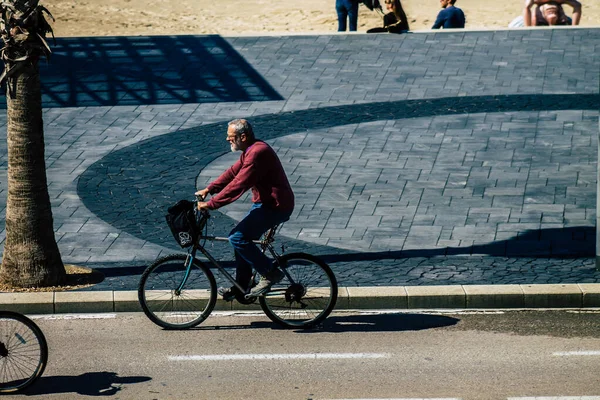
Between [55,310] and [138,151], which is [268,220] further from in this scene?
[138,151]

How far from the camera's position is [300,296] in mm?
9711

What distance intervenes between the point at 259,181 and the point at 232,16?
2596 centimetres

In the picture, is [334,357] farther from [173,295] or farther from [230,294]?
[173,295]

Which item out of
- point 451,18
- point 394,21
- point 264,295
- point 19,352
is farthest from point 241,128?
point 451,18

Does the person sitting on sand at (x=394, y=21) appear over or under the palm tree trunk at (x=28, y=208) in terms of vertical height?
under

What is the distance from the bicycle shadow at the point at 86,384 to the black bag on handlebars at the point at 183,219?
4.76 ft

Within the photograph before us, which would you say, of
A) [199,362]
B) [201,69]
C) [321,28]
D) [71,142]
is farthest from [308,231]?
[321,28]

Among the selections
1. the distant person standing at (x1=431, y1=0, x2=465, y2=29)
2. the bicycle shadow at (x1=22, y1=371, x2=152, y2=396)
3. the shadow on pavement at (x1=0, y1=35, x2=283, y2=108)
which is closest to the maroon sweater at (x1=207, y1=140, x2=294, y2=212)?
the bicycle shadow at (x1=22, y1=371, x2=152, y2=396)

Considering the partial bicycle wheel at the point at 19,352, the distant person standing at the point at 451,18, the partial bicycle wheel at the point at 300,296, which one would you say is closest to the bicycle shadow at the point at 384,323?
the partial bicycle wheel at the point at 300,296

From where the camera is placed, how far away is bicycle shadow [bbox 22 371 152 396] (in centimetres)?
816

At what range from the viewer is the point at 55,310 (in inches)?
397

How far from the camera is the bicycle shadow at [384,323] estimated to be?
9547 millimetres

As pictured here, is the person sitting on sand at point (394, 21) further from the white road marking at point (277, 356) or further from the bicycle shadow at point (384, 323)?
the white road marking at point (277, 356)

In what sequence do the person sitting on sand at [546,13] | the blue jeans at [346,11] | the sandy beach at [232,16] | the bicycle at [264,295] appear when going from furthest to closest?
the sandy beach at [232,16] → the blue jeans at [346,11] → the person sitting on sand at [546,13] → the bicycle at [264,295]
